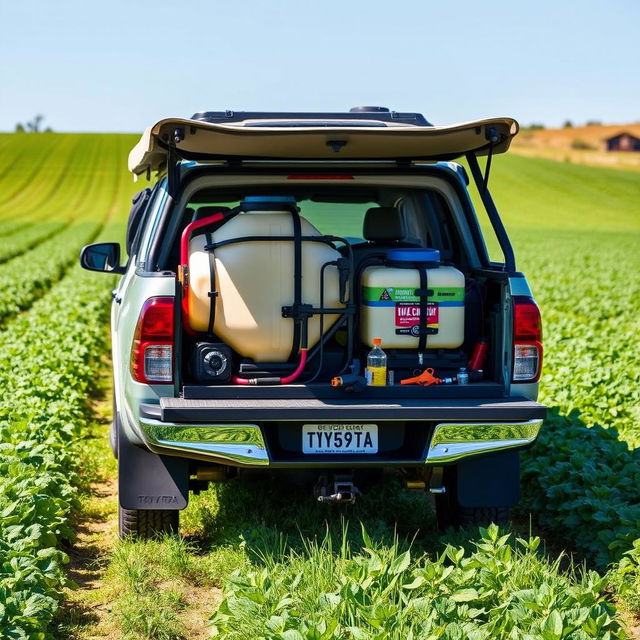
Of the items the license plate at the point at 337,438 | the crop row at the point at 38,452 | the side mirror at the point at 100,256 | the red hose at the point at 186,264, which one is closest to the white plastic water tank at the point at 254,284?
the red hose at the point at 186,264

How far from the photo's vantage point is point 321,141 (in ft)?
15.4

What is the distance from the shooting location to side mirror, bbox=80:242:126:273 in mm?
6211

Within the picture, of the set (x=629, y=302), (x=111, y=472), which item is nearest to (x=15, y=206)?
(x=629, y=302)

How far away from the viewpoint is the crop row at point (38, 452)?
13.1 feet

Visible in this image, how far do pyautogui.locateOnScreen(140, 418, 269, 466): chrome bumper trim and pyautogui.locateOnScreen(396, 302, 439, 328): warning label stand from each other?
93 cm

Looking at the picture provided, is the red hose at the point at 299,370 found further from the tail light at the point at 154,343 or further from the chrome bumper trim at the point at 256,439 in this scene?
the tail light at the point at 154,343

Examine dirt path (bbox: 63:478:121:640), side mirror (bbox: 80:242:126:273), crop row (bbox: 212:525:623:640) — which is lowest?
dirt path (bbox: 63:478:121:640)

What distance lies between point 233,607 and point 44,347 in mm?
7024

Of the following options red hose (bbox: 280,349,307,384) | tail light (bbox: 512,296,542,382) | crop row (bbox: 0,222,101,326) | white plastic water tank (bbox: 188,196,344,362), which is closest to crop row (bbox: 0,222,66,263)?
crop row (bbox: 0,222,101,326)

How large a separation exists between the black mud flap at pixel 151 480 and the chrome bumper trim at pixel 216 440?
34 cm

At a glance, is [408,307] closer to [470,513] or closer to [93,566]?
[470,513]

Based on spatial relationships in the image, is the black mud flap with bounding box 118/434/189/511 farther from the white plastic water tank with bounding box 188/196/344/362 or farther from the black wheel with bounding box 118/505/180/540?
the white plastic water tank with bounding box 188/196/344/362

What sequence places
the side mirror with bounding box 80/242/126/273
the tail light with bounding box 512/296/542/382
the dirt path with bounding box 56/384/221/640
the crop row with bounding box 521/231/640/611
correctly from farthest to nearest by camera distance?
the side mirror with bounding box 80/242/126/273 < the crop row with bounding box 521/231/640/611 < the tail light with bounding box 512/296/542/382 < the dirt path with bounding box 56/384/221/640

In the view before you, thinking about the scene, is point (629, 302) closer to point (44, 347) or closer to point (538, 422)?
point (44, 347)
